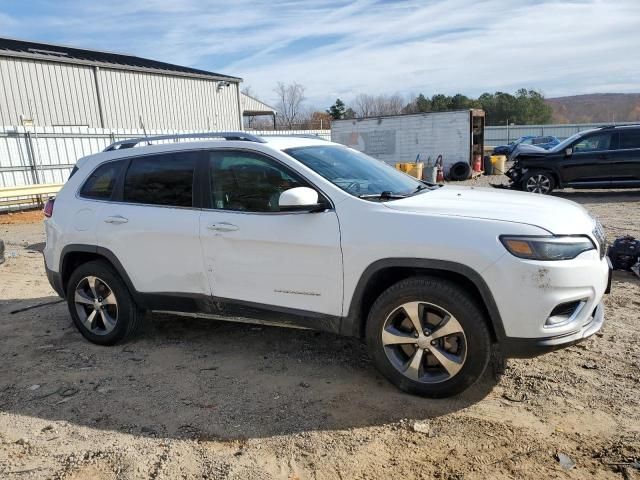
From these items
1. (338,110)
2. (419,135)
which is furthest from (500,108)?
(419,135)

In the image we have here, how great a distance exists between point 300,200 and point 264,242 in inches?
19.9

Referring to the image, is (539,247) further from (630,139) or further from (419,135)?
(419,135)

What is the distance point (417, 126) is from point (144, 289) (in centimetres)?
1869

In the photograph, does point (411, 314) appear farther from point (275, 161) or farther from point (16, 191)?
point (16, 191)

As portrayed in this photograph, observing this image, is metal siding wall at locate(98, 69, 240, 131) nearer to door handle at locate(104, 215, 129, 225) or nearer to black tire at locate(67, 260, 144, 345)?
black tire at locate(67, 260, 144, 345)

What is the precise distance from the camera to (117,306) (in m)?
4.48

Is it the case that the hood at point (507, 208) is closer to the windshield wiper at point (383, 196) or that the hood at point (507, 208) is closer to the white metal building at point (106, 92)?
the windshield wiper at point (383, 196)

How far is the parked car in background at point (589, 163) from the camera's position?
42.6 ft

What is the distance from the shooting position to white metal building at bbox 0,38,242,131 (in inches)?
781

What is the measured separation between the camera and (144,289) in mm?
4340

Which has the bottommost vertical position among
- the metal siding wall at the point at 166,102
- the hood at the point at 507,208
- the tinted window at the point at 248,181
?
the hood at the point at 507,208

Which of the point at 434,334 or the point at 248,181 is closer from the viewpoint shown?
the point at 434,334

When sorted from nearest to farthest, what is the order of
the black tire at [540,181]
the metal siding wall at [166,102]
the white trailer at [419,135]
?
the black tire at [540,181] → the white trailer at [419,135] → the metal siding wall at [166,102]

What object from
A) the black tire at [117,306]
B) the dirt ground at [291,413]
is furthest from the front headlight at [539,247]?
the black tire at [117,306]
